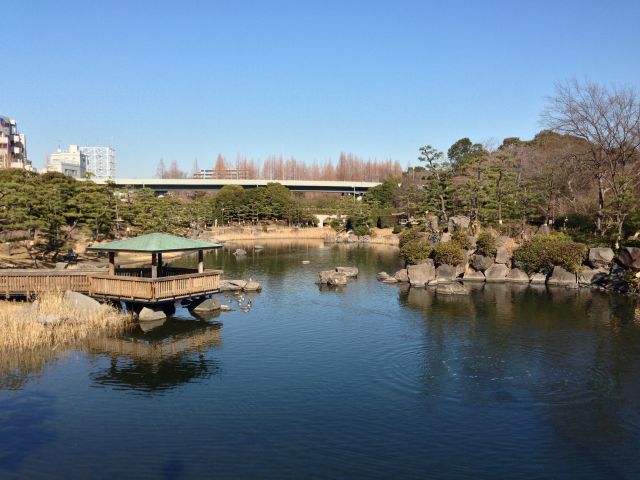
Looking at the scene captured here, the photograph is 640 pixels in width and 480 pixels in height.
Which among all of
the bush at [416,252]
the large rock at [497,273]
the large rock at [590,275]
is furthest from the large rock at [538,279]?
the bush at [416,252]

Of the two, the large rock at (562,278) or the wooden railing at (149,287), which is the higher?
Result: the wooden railing at (149,287)

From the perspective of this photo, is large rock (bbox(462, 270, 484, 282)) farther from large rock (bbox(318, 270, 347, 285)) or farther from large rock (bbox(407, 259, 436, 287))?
large rock (bbox(318, 270, 347, 285))

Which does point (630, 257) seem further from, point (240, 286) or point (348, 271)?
point (240, 286)

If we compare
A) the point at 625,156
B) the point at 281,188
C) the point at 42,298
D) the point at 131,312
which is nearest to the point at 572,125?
the point at 625,156

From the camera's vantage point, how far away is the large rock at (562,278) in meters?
31.2

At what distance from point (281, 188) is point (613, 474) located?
77.4m

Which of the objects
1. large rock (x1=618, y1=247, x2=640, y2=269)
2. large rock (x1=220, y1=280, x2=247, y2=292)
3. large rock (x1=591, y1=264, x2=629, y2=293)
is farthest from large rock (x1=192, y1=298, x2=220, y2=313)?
large rock (x1=618, y1=247, x2=640, y2=269)

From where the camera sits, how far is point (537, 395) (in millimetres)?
13617

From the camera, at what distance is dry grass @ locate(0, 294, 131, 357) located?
673 inches

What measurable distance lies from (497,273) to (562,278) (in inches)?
153

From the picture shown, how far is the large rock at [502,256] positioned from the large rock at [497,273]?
1.35 feet

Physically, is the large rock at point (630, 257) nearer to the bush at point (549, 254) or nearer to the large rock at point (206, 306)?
the bush at point (549, 254)

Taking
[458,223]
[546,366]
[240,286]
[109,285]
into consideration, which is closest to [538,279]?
[458,223]

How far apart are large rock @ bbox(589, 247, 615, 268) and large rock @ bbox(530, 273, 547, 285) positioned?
2.82 metres
